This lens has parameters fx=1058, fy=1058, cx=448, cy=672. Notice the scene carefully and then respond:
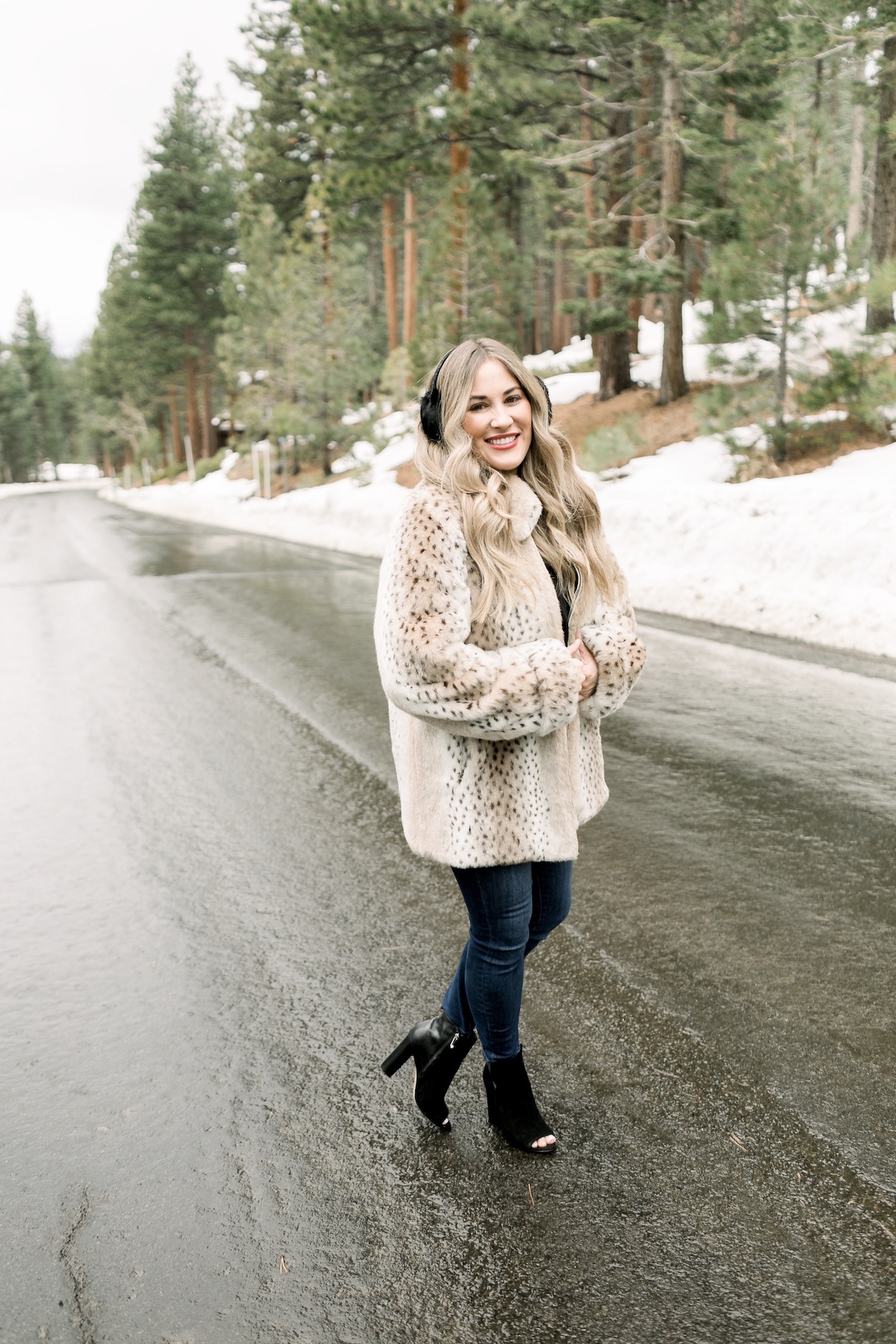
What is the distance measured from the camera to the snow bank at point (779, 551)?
884 centimetres

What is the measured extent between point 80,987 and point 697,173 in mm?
23465

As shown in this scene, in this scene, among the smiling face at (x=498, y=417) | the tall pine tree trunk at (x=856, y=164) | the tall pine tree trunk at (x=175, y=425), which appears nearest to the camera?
the smiling face at (x=498, y=417)

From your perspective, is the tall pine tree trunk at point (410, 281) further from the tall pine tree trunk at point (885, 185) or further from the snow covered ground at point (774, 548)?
the snow covered ground at point (774, 548)

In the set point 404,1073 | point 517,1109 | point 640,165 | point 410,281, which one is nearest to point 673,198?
point 640,165

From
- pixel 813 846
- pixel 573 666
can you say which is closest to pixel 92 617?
pixel 813 846

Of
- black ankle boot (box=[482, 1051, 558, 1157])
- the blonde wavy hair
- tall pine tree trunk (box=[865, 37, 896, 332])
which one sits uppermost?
tall pine tree trunk (box=[865, 37, 896, 332])

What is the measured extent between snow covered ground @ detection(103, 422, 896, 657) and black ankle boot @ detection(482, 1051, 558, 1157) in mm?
6257

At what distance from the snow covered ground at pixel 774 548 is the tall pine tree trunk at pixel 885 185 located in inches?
157

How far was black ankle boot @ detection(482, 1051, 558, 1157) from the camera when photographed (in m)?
2.70

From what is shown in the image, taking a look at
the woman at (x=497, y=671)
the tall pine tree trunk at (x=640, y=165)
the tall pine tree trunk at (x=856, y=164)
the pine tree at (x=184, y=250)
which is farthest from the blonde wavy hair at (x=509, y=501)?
the pine tree at (x=184, y=250)

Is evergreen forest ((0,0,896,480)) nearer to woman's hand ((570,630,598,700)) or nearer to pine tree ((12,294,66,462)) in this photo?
woman's hand ((570,630,598,700))

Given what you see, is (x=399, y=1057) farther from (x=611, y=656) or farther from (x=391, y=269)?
(x=391, y=269)

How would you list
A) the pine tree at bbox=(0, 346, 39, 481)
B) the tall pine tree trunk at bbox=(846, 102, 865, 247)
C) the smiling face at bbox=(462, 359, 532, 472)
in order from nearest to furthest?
the smiling face at bbox=(462, 359, 532, 472) → the tall pine tree trunk at bbox=(846, 102, 865, 247) → the pine tree at bbox=(0, 346, 39, 481)

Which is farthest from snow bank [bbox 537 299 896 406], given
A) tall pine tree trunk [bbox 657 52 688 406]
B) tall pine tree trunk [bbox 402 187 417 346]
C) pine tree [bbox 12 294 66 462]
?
pine tree [bbox 12 294 66 462]
